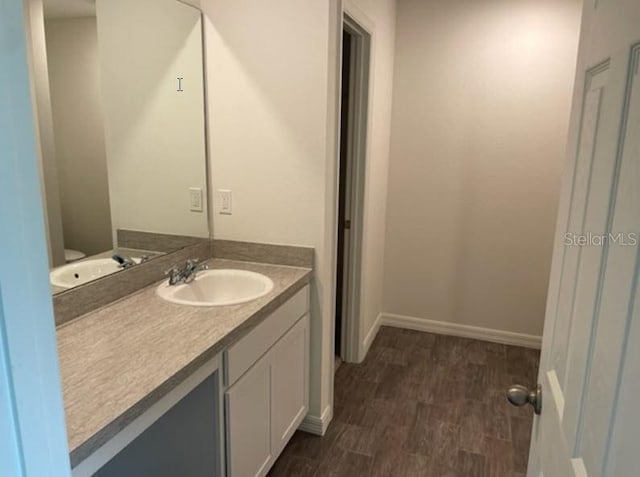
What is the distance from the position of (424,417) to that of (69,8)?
98.3 inches

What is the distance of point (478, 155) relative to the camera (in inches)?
133

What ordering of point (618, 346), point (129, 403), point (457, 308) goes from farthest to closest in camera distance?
point (457, 308) → point (129, 403) → point (618, 346)

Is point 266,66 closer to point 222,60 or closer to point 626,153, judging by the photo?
point 222,60

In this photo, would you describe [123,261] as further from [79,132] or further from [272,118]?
[272,118]

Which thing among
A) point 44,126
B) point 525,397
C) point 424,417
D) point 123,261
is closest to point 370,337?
point 424,417

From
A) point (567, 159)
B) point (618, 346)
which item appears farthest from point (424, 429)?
point (618, 346)

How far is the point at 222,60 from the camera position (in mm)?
2197

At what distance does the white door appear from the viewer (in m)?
0.59

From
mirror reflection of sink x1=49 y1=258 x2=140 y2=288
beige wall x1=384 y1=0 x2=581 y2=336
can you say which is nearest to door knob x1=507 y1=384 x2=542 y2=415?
mirror reflection of sink x1=49 y1=258 x2=140 y2=288

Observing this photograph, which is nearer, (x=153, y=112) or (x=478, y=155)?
(x=153, y=112)

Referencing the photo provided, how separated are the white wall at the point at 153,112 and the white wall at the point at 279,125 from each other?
89 mm

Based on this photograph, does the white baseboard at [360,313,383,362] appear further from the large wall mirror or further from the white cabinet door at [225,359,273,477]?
A: the large wall mirror

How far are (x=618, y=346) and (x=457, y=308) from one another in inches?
124

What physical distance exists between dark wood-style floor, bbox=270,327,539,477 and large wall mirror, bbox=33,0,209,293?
1.27 m
